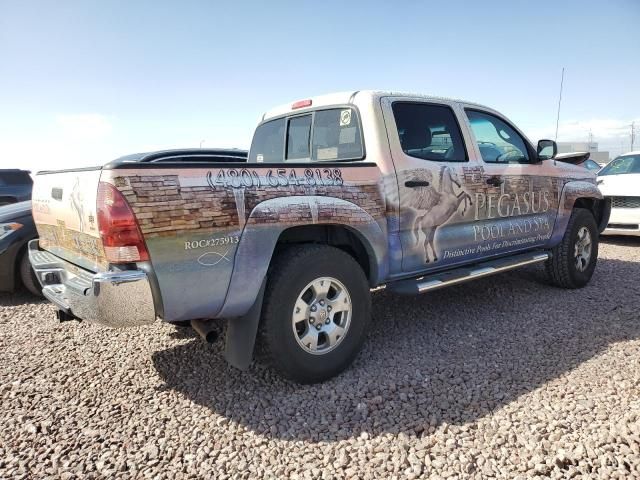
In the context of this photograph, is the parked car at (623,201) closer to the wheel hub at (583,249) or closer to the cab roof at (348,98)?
the wheel hub at (583,249)

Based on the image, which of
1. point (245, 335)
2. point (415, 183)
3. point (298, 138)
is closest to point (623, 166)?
point (415, 183)

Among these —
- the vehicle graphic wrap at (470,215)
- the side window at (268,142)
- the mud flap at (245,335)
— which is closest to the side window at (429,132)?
the vehicle graphic wrap at (470,215)

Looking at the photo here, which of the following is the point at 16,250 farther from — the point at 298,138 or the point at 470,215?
the point at 470,215

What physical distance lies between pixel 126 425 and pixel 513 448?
212cm

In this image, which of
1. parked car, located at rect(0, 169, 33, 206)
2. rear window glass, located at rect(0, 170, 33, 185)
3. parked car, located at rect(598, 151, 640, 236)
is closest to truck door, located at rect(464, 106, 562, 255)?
parked car, located at rect(598, 151, 640, 236)

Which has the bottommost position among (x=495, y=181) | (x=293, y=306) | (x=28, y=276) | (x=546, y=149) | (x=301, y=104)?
(x=28, y=276)

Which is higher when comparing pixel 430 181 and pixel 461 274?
pixel 430 181

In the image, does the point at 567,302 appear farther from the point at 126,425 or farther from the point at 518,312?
the point at 126,425

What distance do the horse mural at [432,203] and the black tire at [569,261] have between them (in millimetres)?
1926

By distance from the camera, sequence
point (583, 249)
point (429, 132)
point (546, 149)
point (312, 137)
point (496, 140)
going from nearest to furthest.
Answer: point (429, 132) < point (312, 137) < point (496, 140) < point (546, 149) < point (583, 249)

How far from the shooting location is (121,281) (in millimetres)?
2301

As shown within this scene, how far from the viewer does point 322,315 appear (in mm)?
3023

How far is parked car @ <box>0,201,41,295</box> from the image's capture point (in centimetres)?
507

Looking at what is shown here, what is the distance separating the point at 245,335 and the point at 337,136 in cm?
174
